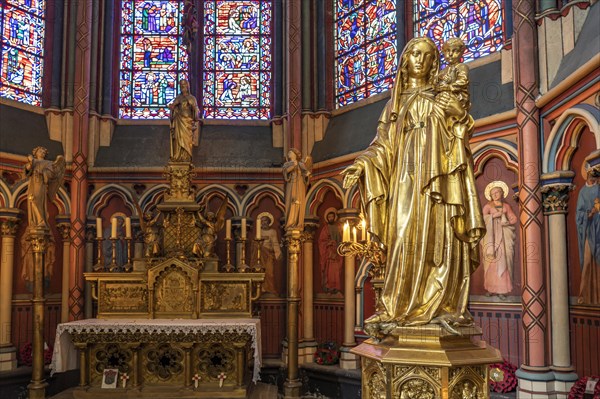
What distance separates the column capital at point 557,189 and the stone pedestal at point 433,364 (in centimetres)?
417

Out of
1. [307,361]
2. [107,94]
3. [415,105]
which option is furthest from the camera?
[107,94]

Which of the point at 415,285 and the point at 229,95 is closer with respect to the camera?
the point at 415,285

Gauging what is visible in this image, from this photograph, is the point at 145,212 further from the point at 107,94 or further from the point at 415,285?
the point at 415,285

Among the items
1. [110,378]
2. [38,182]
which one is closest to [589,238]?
[110,378]

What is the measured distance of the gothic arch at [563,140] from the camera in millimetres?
7113

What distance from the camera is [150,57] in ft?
41.0

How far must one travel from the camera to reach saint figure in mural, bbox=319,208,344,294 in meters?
10.8

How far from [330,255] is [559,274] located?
4.28 m

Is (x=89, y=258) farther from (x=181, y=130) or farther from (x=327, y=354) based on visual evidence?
(x=327, y=354)

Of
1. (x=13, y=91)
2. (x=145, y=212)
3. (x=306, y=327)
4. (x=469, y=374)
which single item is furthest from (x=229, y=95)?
(x=469, y=374)

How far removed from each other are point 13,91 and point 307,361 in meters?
6.87

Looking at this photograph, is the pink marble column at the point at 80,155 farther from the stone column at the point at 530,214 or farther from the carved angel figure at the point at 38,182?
the stone column at the point at 530,214

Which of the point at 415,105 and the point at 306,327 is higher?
the point at 415,105

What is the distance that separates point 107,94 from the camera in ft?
39.3
